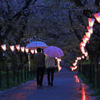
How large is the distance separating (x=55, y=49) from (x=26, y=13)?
27.2 feet

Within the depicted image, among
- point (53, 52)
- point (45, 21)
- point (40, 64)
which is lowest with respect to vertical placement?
point (40, 64)

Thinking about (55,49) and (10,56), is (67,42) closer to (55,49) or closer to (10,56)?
(10,56)

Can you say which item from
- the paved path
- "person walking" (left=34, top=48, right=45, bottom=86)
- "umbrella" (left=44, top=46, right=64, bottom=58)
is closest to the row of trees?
"umbrella" (left=44, top=46, right=64, bottom=58)

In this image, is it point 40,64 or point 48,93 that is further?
point 40,64

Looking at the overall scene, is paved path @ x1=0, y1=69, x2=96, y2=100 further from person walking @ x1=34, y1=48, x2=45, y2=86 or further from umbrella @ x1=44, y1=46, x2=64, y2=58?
umbrella @ x1=44, y1=46, x2=64, y2=58

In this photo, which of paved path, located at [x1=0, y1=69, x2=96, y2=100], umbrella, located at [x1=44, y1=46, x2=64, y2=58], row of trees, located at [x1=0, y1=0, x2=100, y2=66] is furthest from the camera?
row of trees, located at [x1=0, y1=0, x2=100, y2=66]

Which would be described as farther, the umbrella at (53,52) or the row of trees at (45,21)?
the row of trees at (45,21)

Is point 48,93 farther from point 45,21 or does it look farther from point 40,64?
point 45,21

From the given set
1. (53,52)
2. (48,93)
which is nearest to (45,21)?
(53,52)

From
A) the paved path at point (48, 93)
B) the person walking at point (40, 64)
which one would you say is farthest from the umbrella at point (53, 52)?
the paved path at point (48, 93)

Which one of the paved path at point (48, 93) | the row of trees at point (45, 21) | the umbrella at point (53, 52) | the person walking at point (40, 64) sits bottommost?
the paved path at point (48, 93)

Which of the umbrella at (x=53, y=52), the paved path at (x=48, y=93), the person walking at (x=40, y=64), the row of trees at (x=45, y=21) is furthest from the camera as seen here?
the row of trees at (x=45, y=21)

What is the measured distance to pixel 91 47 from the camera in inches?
1476

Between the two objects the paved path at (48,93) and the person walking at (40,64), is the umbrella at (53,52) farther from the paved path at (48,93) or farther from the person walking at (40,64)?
the paved path at (48,93)
